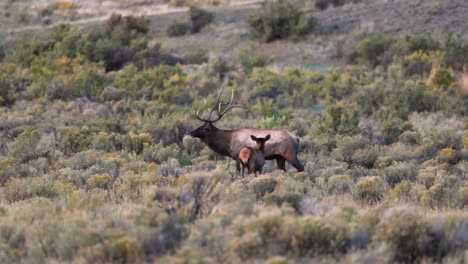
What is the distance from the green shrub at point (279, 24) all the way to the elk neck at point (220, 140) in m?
23.4

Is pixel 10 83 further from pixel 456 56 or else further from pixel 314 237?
pixel 314 237

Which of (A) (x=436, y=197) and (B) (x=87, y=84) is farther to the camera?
(B) (x=87, y=84)

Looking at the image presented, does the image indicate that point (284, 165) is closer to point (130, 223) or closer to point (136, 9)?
point (130, 223)

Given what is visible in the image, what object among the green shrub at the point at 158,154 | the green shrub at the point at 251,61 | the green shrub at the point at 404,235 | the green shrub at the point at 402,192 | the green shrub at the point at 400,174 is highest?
the green shrub at the point at 404,235

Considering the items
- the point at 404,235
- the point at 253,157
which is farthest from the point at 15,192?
the point at 404,235

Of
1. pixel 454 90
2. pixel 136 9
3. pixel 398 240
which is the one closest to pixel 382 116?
pixel 454 90

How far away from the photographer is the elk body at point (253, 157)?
1364 cm

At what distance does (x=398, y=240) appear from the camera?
7371 millimetres

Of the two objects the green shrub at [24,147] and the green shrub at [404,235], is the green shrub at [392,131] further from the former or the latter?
the green shrub at [404,235]

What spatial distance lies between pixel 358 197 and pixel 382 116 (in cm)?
1085

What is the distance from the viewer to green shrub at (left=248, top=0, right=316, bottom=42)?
38500 millimetres

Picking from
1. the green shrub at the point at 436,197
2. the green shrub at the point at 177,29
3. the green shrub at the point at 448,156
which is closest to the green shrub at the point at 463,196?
the green shrub at the point at 436,197

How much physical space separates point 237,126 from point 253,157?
6.98 meters

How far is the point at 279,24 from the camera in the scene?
3909cm
